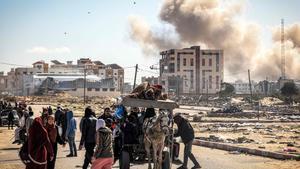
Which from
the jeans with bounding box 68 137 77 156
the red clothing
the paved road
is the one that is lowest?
the paved road

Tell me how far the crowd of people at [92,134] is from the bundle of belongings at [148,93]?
54 cm

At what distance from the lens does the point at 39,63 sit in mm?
173500

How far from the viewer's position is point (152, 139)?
10641 millimetres

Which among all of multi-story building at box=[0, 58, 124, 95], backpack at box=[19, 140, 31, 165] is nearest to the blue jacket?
backpack at box=[19, 140, 31, 165]

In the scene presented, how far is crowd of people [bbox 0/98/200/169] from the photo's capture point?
8102mm

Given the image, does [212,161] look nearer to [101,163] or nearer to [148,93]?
[148,93]

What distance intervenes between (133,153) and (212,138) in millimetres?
11979

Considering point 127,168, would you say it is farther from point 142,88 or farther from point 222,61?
point 222,61

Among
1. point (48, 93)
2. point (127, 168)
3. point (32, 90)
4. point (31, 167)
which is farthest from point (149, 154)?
point (32, 90)

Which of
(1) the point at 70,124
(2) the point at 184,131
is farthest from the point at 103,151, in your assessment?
(1) the point at 70,124

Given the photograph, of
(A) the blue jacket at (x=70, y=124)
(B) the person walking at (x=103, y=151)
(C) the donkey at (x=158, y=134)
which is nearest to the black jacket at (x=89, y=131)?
(C) the donkey at (x=158, y=134)

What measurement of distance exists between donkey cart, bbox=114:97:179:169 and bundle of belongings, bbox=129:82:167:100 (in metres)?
0.40

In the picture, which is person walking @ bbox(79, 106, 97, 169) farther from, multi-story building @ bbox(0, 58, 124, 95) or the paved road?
multi-story building @ bbox(0, 58, 124, 95)

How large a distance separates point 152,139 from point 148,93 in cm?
156
